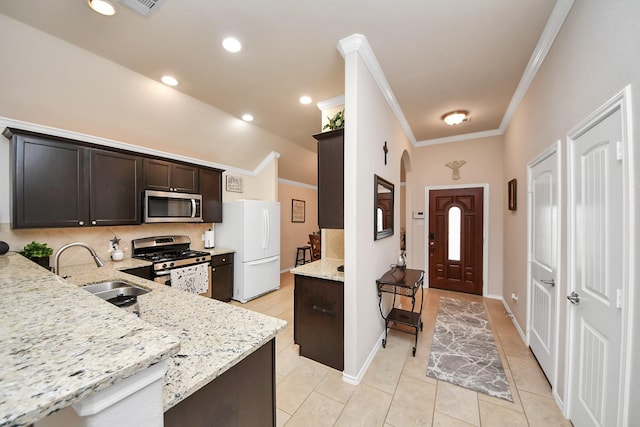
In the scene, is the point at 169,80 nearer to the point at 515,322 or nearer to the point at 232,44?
the point at 232,44

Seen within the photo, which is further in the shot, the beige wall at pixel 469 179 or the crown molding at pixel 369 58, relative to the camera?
the beige wall at pixel 469 179

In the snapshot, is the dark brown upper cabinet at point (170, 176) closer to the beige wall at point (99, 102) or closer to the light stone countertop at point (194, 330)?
the beige wall at point (99, 102)

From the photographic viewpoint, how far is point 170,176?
359cm

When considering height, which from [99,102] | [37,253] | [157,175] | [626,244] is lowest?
[37,253]

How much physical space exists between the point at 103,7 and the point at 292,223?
529cm

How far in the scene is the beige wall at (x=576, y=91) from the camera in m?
1.17

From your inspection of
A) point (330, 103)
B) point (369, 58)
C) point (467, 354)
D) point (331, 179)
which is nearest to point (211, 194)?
point (330, 103)

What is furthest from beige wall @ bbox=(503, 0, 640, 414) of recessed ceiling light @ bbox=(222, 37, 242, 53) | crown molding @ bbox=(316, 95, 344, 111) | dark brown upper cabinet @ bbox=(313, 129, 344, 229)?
recessed ceiling light @ bbox=(222, 37, 242, 53)

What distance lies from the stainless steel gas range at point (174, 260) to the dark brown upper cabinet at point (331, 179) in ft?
7.25

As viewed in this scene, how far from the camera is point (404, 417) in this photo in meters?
1.79

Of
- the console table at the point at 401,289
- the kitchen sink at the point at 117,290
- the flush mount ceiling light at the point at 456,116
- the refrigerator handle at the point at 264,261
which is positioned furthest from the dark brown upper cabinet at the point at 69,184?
the flush mount ceiling light at the point at 456,116

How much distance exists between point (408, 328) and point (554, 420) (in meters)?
1.52

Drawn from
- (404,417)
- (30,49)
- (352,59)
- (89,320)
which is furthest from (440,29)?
(30,49)

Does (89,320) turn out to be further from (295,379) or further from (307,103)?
(307,103)
